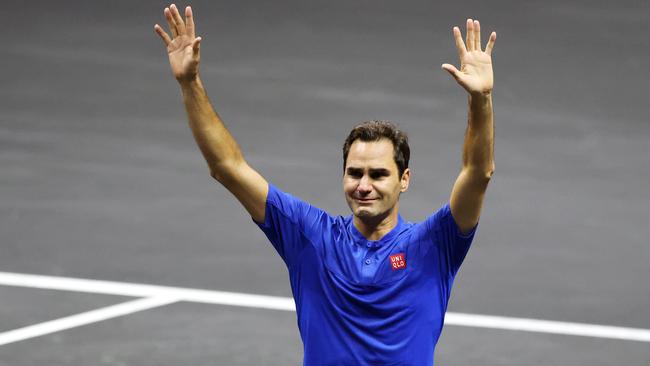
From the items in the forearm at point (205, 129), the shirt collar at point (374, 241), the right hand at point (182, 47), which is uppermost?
the right hand at point (182, 47)

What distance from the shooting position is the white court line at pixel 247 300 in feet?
45.5

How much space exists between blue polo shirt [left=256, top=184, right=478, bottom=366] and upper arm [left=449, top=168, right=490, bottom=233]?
0.08 m

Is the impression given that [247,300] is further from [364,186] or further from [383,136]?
[364,186]

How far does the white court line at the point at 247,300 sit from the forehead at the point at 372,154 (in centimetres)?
589

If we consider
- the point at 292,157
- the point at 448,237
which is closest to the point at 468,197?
the point at 448,237

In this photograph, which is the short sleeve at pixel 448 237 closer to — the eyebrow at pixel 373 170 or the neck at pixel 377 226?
the neck at pixel 377 226

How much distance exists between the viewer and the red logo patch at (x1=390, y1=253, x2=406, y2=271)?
27.1ft

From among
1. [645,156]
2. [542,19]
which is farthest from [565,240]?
[542,19]

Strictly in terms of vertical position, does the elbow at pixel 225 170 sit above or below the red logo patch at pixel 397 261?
above

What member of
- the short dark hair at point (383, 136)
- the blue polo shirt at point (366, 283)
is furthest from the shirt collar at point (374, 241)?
the short dark hair at point (383, 136)

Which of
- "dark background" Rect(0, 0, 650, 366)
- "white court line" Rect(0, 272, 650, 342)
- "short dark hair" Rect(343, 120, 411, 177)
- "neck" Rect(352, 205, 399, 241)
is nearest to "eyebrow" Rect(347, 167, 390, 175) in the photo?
"short dark hair" Rect(343, 120, 411, 177)

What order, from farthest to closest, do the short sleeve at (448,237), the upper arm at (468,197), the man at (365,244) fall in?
1. the short sleeve at (448,237)
2. the man at (365,244)
3. the upper arm at (468,197)

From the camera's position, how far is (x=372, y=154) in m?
8.21

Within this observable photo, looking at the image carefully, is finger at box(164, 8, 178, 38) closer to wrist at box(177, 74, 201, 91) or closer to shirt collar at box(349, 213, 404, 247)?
wrist at box(177, 74, 201, 91)
